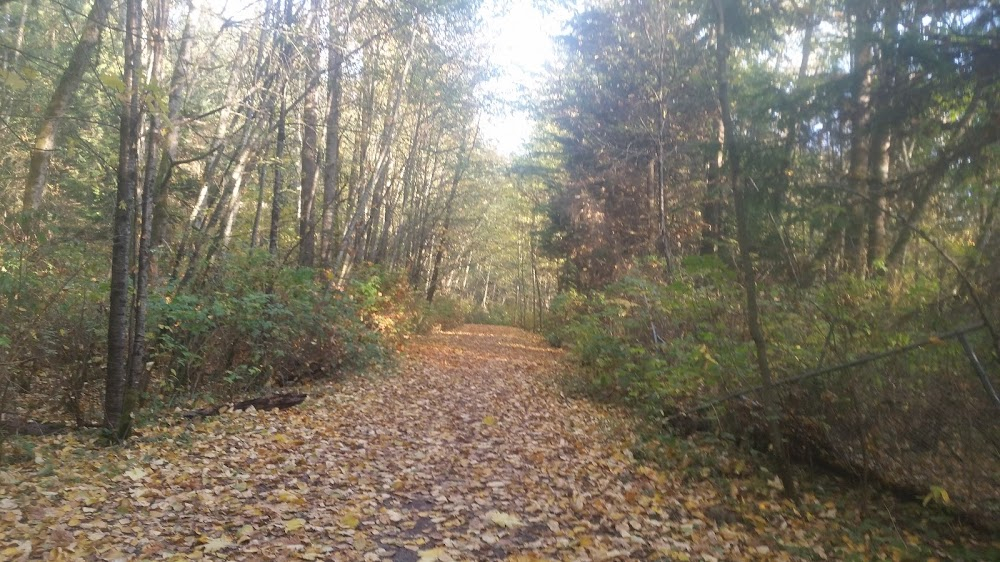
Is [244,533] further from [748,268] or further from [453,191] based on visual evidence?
[453,191]

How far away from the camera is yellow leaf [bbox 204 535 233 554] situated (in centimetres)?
422

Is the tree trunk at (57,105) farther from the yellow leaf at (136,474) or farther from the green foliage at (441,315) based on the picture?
the green foliage at (441,315)

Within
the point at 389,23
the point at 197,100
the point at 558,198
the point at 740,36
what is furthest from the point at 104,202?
the point at 558,198

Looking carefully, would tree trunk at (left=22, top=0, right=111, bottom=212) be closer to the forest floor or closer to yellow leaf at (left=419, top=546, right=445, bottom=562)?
the forest floor

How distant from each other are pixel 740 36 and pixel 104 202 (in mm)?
11413

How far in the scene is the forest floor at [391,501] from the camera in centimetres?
443

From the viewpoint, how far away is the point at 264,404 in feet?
27.6

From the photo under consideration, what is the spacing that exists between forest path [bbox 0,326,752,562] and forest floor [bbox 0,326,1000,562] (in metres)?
0.02

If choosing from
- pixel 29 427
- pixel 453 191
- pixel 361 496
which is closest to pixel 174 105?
pixel 29 427

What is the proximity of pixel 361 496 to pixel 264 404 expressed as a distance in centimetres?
351

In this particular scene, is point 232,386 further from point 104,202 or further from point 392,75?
point 392,75

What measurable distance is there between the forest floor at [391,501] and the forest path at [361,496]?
0.02 meters

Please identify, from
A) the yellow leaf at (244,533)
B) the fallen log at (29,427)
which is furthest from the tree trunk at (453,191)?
the yellow leaf at (244,533)

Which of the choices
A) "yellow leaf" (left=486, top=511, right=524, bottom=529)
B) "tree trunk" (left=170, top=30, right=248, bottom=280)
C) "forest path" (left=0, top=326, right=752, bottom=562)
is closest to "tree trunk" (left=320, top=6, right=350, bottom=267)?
"tree trunk" (left=170, top=30, right=248, bottom=280)
